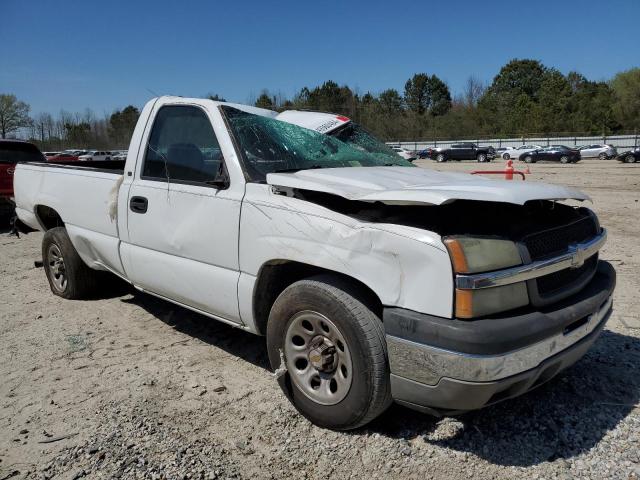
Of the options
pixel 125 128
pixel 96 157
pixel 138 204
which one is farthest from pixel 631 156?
pixel 138 204

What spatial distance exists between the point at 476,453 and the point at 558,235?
4.00ft

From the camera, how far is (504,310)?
239cm

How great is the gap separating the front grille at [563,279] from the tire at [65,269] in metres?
4.27

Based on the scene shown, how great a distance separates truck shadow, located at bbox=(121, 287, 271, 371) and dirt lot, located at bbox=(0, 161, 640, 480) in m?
0.02

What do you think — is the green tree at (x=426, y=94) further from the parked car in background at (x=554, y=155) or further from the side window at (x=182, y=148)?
the side window at (x=182, y=148)

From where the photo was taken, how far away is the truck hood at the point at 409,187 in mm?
2465

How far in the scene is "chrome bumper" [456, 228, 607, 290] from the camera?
2264 millimetres

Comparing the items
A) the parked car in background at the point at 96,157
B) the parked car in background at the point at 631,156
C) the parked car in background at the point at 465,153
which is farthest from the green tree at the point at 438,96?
the parked car in background at the point at 96,157

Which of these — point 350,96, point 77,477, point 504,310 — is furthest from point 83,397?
point 350,96

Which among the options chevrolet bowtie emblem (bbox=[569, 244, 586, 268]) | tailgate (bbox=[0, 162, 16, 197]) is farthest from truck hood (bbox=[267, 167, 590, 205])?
tailgate (bbox=[0, 162, 16, 197])

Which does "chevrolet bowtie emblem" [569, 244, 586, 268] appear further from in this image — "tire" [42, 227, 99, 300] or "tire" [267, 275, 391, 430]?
"tire" [42, 227, 99, 300]

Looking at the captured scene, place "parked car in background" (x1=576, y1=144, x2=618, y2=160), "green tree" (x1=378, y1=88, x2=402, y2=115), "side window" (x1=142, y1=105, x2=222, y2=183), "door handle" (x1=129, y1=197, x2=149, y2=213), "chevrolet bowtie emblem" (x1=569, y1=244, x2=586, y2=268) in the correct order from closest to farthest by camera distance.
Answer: "chevrolet bowtie emblem" (x1=569, y1=244, x2=586, y2=268) < "side window" (x1=142, y1=105, x2=222, y2=183) < "door handle" (x1=129, y1=197, x2=149, y2=213) < "parked car in background" (x1=576, y1=144, x2=618, y2=160) < "green tree" (x1=378, y1=88, x2=402, y2=115)

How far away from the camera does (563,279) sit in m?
2.73

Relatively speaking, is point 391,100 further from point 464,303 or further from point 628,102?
point 464,303
